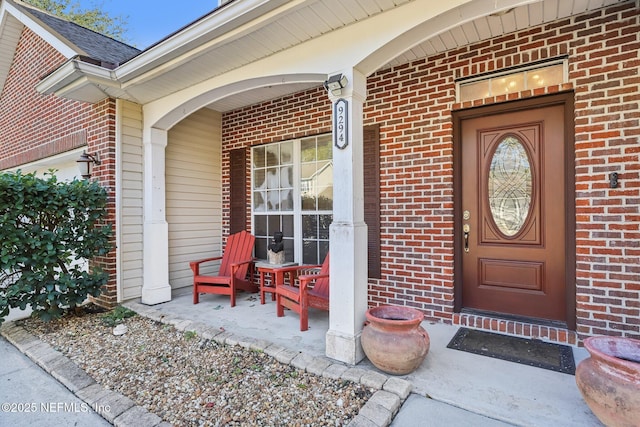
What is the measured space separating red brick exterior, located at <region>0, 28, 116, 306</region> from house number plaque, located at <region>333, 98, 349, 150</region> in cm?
300

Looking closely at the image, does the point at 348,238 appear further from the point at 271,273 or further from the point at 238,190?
the point at 238,190

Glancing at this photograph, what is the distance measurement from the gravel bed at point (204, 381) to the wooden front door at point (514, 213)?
1.73m

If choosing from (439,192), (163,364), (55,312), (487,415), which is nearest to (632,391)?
(487,415)

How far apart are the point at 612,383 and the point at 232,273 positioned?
3403 millimetres

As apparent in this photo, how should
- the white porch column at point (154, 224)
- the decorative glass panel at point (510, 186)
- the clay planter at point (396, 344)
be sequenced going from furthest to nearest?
the white porch column at point (154, 224), the decorative glass panel at point (510, 186), the clay planter at point (396, 344)

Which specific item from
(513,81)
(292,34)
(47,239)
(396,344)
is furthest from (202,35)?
(396,344)

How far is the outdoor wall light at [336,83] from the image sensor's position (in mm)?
2400

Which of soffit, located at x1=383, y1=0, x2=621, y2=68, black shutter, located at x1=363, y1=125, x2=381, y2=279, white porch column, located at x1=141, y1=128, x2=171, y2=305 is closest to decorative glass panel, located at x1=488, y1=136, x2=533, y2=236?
soffit, located at x1=383, y1=0, x2=621, y2=68

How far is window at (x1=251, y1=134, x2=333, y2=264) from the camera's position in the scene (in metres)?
4.18

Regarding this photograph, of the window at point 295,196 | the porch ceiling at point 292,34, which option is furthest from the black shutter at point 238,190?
the porch ceiling at point 292,34

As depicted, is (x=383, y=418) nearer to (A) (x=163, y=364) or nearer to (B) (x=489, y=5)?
(A) (x=163, y=364)

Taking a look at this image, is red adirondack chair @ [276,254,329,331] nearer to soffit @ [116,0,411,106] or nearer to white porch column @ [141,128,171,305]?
white porch column @ [141,128,171,305]

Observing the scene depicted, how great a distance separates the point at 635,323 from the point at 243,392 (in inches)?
112

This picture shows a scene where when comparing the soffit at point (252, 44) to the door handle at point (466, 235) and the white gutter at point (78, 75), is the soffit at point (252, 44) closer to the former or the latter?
the white gutter at point (78, 75)
